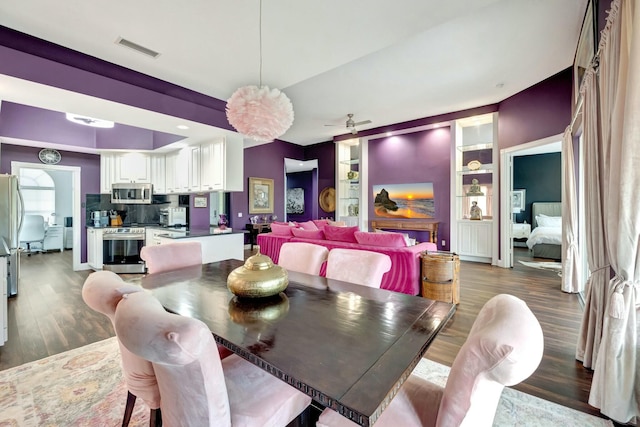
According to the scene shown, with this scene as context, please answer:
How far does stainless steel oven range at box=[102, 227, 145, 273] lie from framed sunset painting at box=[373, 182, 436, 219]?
5.52m

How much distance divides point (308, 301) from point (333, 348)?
A: 1.70 feet

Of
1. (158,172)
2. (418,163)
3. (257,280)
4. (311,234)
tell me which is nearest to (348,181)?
(418,163)

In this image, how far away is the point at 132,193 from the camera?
5766 mm

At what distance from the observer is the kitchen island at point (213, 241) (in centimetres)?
387

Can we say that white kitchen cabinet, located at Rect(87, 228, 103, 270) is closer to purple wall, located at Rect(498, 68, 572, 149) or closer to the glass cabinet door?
the glass cabinet door

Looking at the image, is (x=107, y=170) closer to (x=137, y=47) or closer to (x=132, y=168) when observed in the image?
(x=132, y=168)

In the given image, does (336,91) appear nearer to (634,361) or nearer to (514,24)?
(514,24)

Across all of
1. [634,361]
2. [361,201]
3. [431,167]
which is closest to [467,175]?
[431,167]

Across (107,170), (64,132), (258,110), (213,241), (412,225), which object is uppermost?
(64,132)

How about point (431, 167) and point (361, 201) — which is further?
point (361, 201)

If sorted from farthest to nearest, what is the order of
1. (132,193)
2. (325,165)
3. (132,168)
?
1. (325,165)
2. (132,193)
3. (132,168)

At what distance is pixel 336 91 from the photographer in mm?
4809

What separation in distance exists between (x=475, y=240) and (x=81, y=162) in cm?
838

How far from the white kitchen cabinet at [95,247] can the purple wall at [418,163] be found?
611 centimetres
